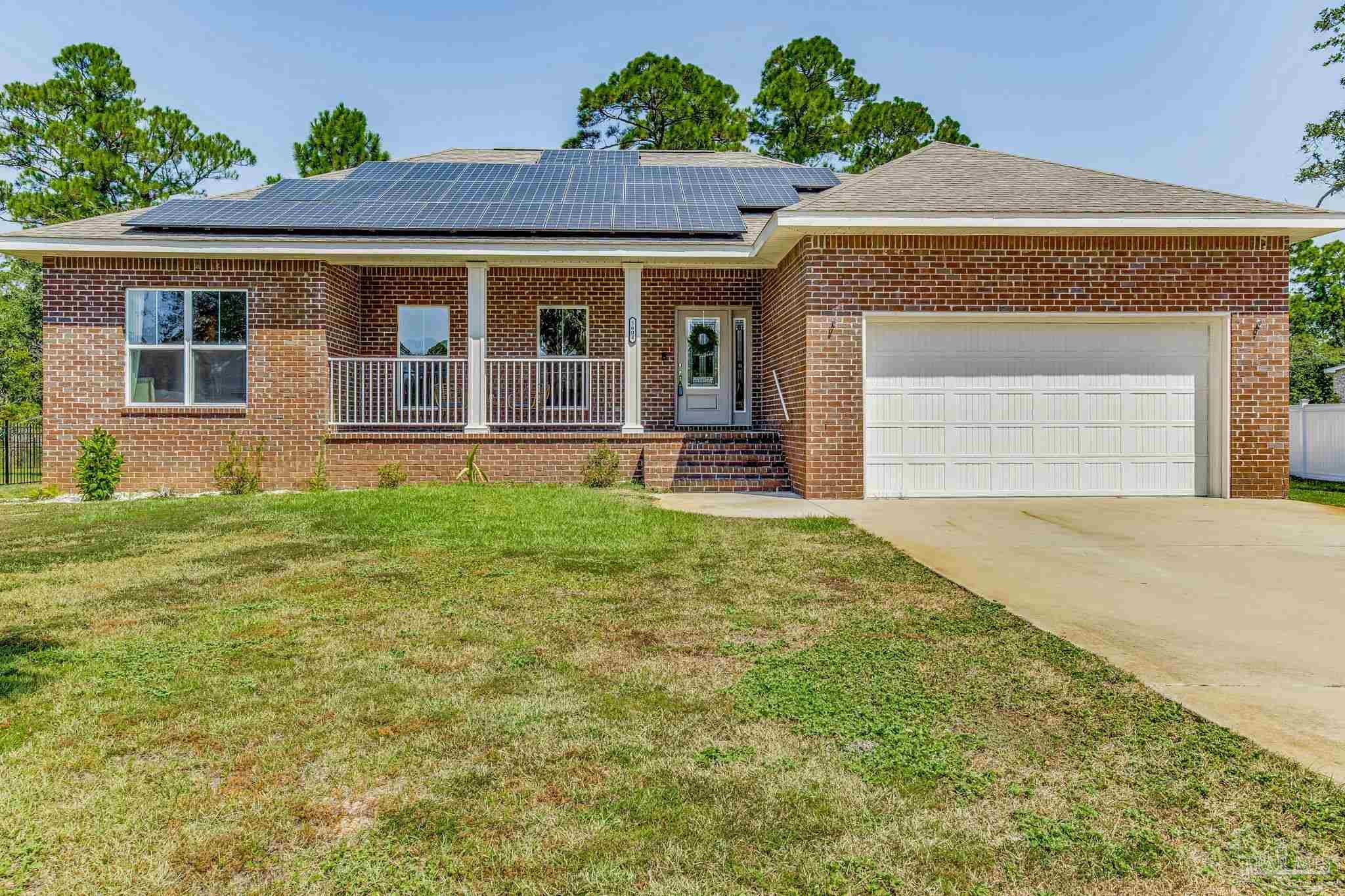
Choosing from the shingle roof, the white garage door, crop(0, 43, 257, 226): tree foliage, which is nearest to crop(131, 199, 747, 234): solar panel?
the shingle roof

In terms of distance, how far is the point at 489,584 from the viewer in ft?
16.8

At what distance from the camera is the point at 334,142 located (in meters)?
Result: 24.4

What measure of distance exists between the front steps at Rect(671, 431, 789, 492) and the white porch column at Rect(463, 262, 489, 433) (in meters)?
3.02

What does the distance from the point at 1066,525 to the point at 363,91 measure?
80.9 feet

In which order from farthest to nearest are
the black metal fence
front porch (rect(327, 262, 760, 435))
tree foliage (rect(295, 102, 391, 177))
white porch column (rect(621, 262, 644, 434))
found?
1. tree foliage (rect(295, 102, 391, 177))
2. the black metal fence
3. front porch (rect(327, 262, 760, 435))
4. white porch column (rect(621, 262, 644, 434))

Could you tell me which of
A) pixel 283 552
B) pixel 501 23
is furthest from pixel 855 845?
pixel 501 23

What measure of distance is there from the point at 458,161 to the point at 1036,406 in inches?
491

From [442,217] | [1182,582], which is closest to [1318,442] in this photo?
[1182,582]

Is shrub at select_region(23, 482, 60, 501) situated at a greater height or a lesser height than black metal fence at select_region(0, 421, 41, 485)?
lesser

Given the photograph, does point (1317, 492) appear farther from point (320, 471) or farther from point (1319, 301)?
point (1319, 301)

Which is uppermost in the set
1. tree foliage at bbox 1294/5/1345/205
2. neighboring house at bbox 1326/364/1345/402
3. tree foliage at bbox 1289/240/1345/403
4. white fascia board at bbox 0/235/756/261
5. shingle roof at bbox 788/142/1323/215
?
tree foliage at bbox 1294/5/1345/205

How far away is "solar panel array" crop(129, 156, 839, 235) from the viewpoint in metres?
11.2

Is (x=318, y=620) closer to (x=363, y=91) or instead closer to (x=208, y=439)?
(x=208, y=439)

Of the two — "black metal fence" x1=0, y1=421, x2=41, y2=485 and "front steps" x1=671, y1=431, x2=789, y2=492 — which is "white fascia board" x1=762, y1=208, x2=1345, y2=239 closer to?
"front steps" x1=671, y1=431, x2=789, y2=492
